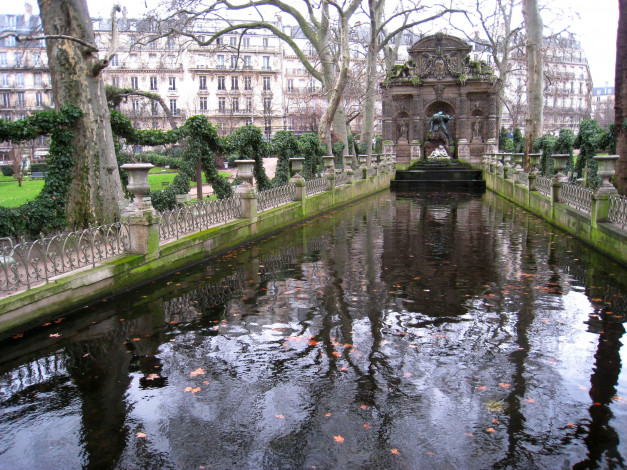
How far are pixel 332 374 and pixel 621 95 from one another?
1219cm

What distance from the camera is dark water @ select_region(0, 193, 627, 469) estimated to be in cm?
441

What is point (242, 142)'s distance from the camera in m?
16.4

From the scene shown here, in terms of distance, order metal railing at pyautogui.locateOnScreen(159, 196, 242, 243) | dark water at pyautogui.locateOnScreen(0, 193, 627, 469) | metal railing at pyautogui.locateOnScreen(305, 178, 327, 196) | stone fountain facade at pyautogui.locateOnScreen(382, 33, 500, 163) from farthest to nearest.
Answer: stone fountain facade at pyautogui.locateOnScreen(382, 33, 500, 163) < metal railing at pyautogui.locateOnScreen(305, 178, 327, 196) < metal railing at pyautogui.locateOnScreen(159, 196, 242, 243) < dark water at pyautogui.locateOnScreen(0, 193, 627, 469)

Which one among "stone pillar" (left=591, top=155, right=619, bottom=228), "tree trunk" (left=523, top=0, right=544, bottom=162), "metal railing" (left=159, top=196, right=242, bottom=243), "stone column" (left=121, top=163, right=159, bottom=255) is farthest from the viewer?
"tree trunk" (left=523, top=0, right=544, bottom=162)

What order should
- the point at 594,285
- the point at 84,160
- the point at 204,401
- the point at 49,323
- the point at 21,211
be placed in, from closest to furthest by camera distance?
the point at 204,401 < the point at 49,323 < the point at 594,285 < the point at 21,211 < the point at 84,160

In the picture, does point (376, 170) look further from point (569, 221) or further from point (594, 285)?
point (594, 285)

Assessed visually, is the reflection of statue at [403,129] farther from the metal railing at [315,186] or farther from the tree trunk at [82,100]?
the tree trunk at [82,100]

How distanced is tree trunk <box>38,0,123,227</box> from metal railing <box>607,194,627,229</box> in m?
10.6

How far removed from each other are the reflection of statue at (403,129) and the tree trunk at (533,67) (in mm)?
14767

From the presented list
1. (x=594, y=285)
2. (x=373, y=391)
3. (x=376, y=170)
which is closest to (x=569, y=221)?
(x=594, y=285)

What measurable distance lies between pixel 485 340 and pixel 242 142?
11.3 meters

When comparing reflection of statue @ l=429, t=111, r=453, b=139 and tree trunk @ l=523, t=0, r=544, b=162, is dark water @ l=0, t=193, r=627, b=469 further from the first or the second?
reflection of statue @ l=429, t=111, r=453, b=139

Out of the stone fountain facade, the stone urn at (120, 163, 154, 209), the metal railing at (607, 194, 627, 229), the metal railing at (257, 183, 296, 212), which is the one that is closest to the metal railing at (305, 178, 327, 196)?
the metal railing at (257, 183, 296, 212)

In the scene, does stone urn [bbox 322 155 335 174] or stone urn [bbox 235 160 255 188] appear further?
stone urn [bbox 322 155 335 174]
